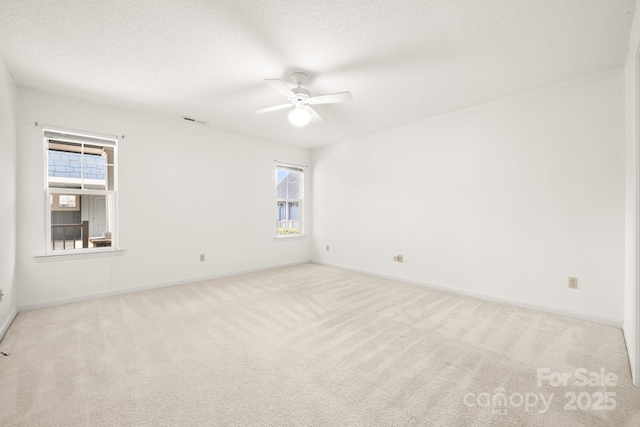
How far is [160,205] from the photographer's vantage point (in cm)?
412

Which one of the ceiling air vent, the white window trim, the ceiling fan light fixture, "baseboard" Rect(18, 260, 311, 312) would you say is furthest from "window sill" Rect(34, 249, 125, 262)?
the ceiling fan light fixture

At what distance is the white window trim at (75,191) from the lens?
129 inches

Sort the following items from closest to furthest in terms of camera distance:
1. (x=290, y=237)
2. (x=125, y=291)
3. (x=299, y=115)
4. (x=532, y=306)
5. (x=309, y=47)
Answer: (x=309, y=47), (x=299, y=115), (x=532, y=306), (x=125, y=291), (x=290, y=237)

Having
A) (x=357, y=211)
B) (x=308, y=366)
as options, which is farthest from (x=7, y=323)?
(x=357, y=211)

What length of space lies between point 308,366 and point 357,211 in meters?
3.51

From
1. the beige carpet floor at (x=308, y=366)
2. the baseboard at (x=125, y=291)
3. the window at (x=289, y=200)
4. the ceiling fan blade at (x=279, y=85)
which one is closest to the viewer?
the beige carpet floor at (x=308, y=366)

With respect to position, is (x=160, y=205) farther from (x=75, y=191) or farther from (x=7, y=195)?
(x=7, y=195)

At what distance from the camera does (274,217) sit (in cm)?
555

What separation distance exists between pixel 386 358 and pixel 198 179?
3919 mm

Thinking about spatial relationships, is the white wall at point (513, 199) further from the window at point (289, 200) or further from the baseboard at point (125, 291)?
the baseboard at point (125, 291)

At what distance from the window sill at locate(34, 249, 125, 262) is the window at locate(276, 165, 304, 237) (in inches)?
110

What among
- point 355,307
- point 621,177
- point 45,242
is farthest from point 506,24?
point 45,242

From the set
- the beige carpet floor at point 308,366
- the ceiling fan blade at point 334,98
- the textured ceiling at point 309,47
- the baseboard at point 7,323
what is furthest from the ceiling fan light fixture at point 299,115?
the baseboard at point 7,323

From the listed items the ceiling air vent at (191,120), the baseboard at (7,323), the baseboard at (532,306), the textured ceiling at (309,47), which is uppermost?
the ceiling air vent at (191,120)
